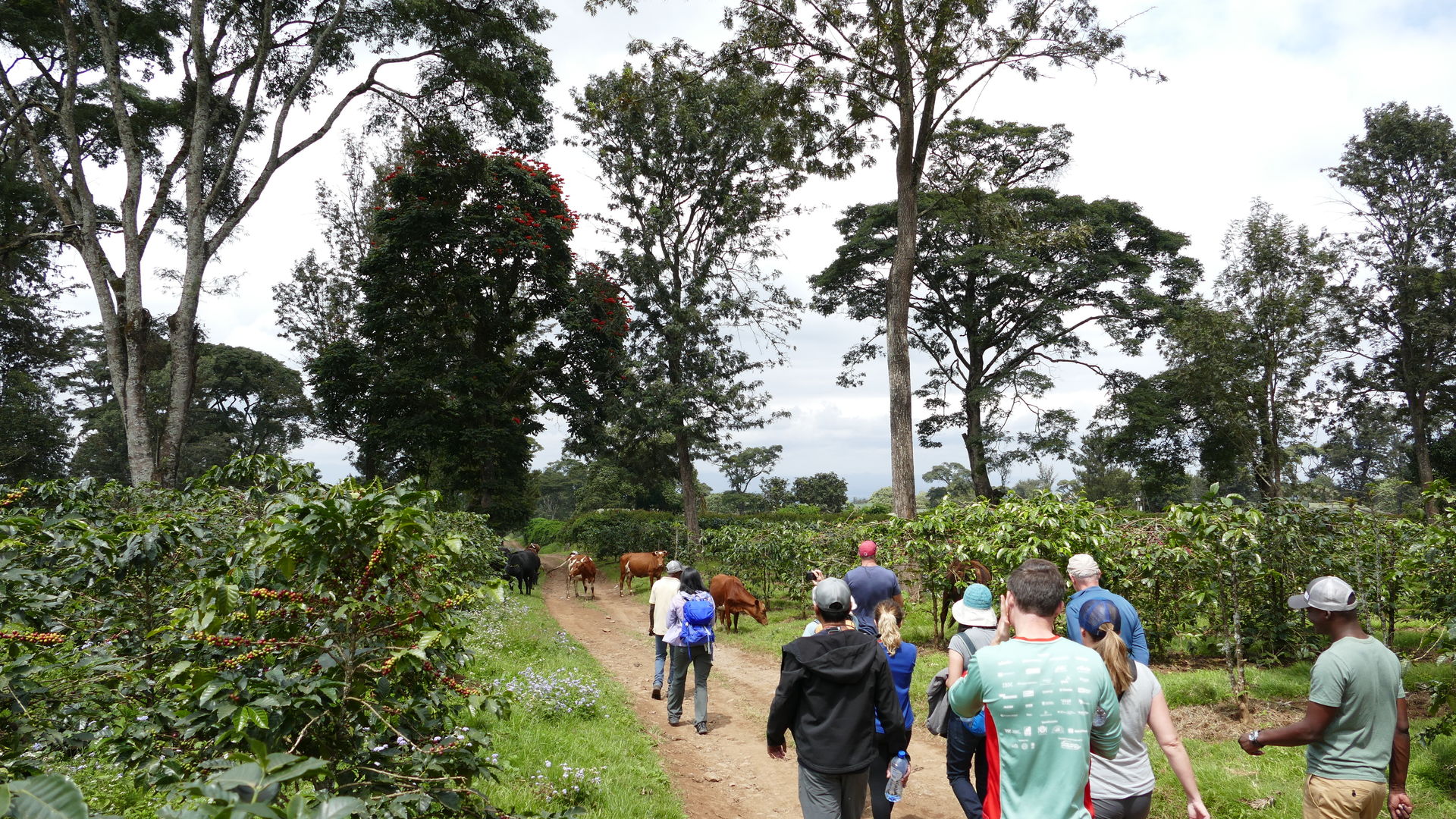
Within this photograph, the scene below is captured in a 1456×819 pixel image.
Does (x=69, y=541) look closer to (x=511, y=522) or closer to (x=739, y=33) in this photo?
(x=739, y=33)

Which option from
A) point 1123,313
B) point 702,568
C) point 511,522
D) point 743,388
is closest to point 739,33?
point 743,388

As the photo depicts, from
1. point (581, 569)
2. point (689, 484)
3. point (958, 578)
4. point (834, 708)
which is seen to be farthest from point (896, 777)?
point (689, 484)

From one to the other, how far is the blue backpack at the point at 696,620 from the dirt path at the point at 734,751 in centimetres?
107

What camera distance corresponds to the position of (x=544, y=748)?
653cm

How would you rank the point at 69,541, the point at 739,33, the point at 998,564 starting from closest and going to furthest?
the point at 69,541 → the point at 998,564 → the point at 739,33

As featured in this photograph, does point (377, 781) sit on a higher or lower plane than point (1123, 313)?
lower

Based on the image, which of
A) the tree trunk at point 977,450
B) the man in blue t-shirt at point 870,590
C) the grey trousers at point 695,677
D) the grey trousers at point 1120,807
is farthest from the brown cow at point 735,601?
the tree trunk at point 977,450

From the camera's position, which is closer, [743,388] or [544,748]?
[544,748]

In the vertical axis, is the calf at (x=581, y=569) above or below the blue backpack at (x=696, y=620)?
below

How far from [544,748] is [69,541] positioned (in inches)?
170

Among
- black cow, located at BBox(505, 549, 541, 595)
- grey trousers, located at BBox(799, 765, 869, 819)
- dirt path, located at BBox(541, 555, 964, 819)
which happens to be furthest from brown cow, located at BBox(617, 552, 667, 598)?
grey trousers, located at BBox(799, 765, 869, 819)

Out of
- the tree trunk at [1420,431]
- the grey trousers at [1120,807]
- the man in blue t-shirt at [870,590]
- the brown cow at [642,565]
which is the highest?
the tree trunk at [1420,431]

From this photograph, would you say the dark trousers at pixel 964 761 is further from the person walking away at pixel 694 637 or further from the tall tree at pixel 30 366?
the tall tree at pixel 30 366

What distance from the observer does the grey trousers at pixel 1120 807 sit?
11.4ft
